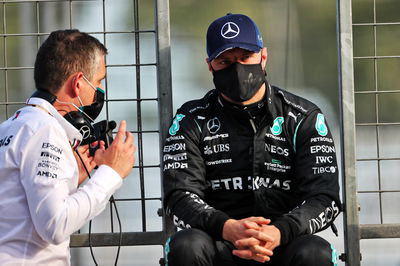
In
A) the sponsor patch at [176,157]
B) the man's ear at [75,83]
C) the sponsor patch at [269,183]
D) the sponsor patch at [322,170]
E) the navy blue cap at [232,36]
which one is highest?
the navy blue cap at [232,36]

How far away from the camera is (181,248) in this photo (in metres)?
3.78

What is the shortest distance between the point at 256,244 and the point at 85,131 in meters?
0.96

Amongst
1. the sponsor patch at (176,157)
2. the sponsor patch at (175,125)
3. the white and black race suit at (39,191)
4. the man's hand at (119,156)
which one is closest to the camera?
the white and black race suit at (39,191)

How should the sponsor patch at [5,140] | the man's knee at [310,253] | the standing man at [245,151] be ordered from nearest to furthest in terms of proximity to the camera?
1. the sponsor patch at [5,140]
2. the man's knee at [310,253]
3. the standing man at [245,151]

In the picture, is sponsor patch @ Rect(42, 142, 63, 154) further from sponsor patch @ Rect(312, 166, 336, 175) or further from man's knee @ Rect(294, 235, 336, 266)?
sponsor patch @ Rect(312, 166, 336, 175)

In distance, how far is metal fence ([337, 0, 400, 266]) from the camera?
4.54m

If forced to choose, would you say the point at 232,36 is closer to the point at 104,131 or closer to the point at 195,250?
the point at 104,131

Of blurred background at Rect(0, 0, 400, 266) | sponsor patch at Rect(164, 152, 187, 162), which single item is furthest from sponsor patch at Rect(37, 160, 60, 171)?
blurred background at Rect(0, 0, 400, 266)

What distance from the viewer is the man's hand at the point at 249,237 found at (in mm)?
3740

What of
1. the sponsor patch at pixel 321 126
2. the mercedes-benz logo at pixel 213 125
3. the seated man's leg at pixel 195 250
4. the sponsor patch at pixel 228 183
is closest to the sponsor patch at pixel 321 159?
the sponsor patch at pixel 321 126

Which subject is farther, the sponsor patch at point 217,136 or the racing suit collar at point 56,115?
the sponsor patch at point 217,136

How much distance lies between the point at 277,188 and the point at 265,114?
0.39m

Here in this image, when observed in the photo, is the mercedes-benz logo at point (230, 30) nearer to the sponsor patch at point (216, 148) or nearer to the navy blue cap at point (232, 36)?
the navy blue cap at point (232, 36)

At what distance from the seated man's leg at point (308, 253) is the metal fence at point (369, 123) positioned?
795 mm
